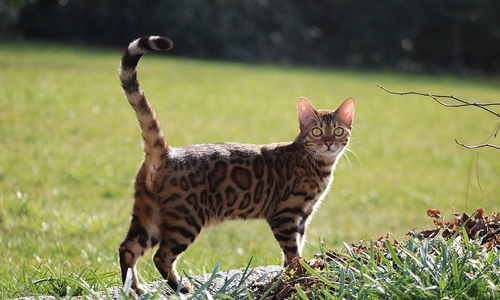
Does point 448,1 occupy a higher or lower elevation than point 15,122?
higher

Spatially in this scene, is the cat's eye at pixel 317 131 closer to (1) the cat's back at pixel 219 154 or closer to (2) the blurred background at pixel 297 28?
(1) the cat's back at pixel 219 154

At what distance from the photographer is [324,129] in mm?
4586

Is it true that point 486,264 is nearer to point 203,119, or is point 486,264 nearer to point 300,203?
point 300,203

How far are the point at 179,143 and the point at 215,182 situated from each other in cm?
545

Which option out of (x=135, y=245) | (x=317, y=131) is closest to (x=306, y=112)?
(x=317, y=131)

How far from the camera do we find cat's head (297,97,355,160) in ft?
15.1

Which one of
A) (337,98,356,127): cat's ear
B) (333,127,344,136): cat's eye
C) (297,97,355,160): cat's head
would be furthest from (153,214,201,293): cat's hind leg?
(337,98,356,127): cat's ear

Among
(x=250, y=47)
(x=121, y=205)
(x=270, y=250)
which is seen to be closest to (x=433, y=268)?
(x=270, y=250)

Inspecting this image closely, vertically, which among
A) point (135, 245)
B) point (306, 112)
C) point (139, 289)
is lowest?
point (139, 289)

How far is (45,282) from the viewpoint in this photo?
3635 millimetres

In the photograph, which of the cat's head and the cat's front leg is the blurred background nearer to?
the cat's head

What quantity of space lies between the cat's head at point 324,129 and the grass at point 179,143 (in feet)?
2.39

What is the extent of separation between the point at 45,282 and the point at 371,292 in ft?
6.22

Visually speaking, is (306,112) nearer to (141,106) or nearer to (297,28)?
(141,106)
